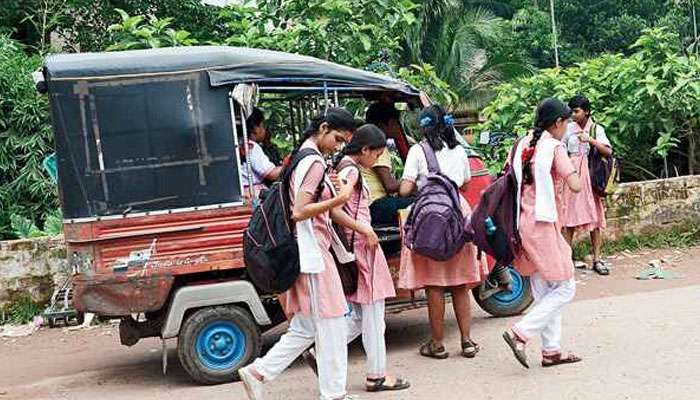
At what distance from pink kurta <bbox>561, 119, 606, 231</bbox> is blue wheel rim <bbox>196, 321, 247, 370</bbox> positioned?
3.73 meters

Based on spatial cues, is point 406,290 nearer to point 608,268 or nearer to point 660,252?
point 608,268

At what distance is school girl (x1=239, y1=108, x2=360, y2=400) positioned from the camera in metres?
4.66

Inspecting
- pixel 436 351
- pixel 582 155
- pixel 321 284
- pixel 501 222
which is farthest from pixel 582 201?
pixel 321 284

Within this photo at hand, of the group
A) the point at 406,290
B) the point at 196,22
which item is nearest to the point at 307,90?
the point at 406,290

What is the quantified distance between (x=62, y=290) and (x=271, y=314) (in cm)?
222

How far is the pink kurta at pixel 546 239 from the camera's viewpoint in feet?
17.4

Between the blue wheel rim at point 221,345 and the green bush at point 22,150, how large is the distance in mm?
4566

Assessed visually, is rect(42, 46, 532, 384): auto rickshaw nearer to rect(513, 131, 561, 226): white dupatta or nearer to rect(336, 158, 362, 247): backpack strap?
rect(336, 158, 362, 247): backpack strap

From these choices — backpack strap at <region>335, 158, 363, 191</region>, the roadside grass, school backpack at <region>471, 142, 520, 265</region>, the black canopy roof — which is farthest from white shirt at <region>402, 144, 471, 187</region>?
the roadside grass

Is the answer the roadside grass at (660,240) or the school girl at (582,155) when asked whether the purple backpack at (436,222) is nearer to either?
the school girl at (582,155)

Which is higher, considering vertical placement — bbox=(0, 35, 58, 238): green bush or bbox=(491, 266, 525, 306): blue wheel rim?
bbox=(0, 35, 58, 238): green bush

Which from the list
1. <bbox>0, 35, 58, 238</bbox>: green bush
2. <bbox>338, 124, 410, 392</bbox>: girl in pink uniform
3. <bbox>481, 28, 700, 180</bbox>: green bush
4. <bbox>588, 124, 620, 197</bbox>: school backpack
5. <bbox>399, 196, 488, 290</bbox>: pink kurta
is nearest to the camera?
<bbox>338, 124, 410, 392</bbox>: girl in pink uniform

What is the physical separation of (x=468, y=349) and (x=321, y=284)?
163cm

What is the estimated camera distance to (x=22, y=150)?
9664 millimetres
